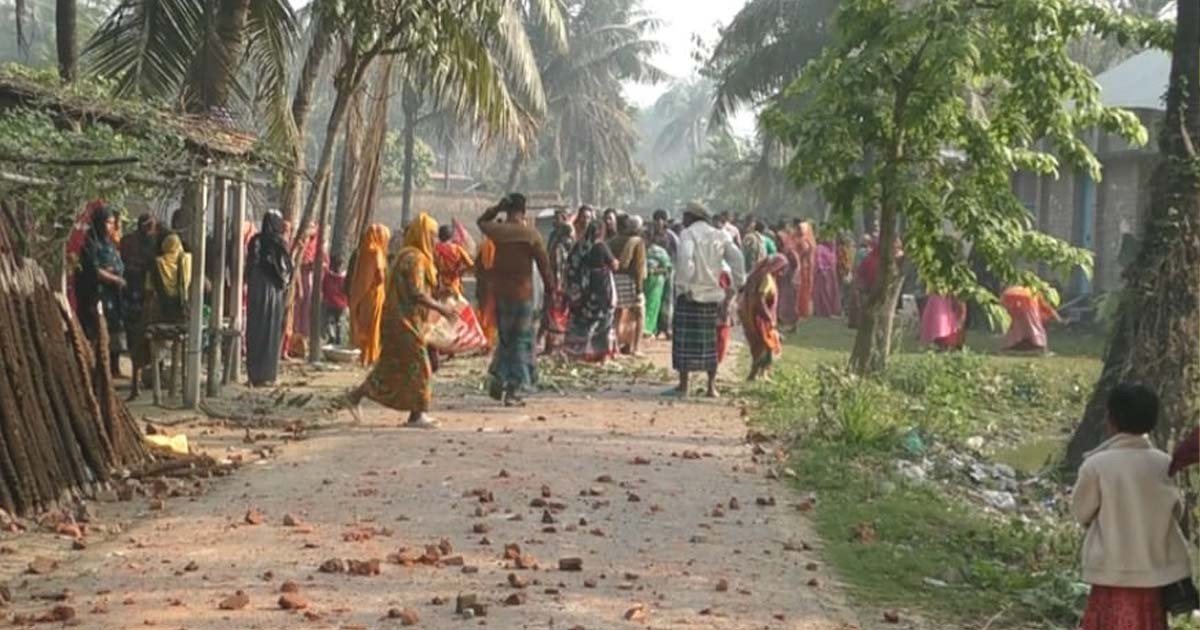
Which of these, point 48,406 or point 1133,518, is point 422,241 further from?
point 1133,518

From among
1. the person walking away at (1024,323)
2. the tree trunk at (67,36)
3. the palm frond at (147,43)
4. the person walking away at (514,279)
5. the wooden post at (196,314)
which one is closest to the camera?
the wooden post at (196,314)

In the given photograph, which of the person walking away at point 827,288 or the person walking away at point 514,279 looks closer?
the person walking away at point 514,279

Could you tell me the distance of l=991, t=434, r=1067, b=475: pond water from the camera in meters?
14.8

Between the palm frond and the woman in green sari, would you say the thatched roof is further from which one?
the woman in green sari

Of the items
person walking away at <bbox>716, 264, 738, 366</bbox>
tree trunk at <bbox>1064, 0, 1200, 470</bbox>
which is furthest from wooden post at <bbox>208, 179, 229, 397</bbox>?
tree trunk at <bbox>1064, 0, 1200, 470</bbox>

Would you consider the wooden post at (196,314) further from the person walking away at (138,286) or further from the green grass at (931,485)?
the green grass at (931,485)

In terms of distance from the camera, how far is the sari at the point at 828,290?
107 ft

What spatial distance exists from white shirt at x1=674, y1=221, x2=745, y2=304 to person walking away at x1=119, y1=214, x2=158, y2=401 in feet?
15.4

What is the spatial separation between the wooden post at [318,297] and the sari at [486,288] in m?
2.25

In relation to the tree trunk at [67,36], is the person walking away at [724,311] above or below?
below


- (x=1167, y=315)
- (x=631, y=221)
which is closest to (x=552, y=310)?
(x=631, y=221)

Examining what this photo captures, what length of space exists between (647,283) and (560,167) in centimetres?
4252

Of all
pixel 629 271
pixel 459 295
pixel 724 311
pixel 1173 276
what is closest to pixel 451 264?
pixel 459 295

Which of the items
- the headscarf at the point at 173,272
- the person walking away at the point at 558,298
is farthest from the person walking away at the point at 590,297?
the headscarf at the point at 173,272
